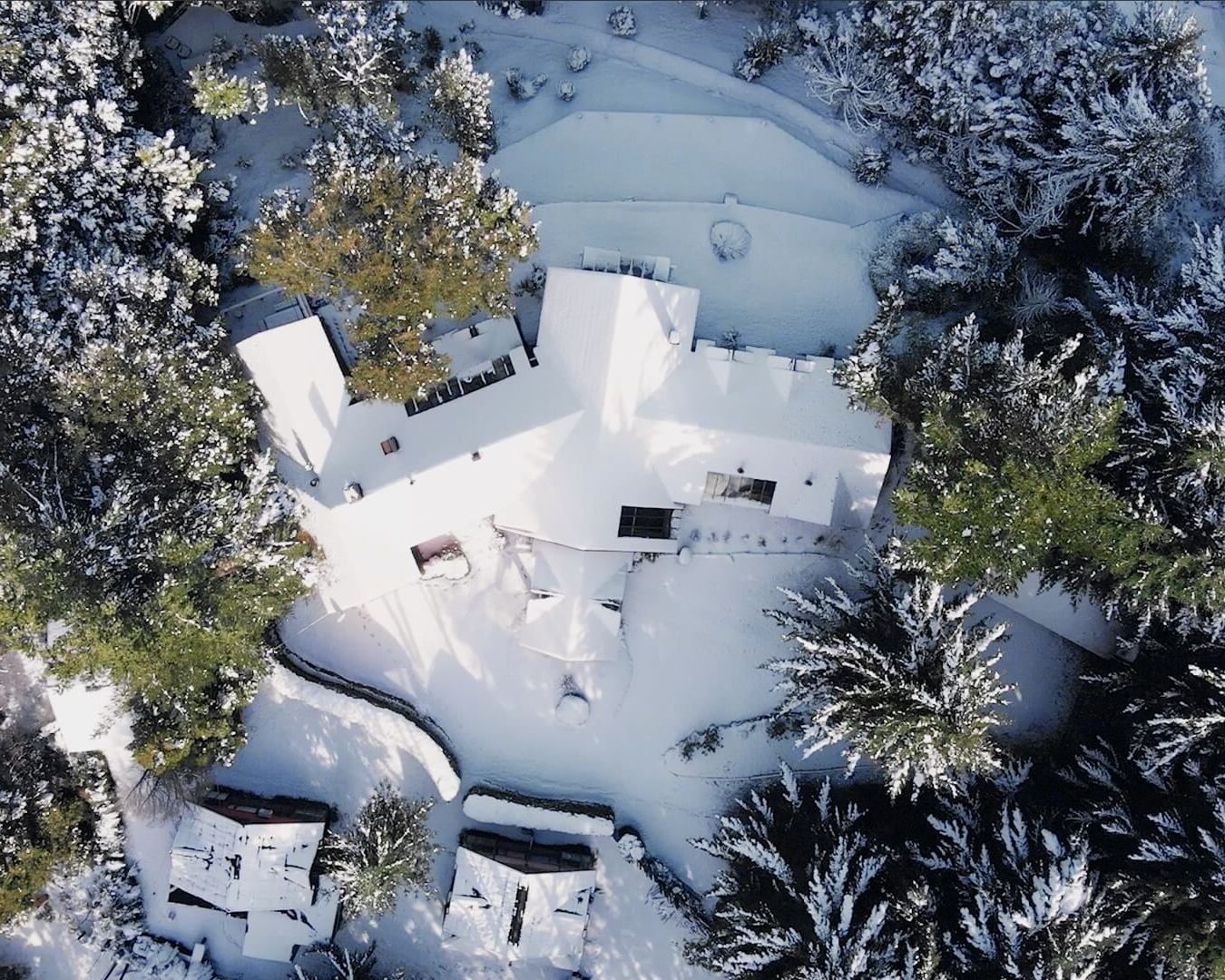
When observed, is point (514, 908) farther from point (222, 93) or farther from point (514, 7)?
point (514, 7)

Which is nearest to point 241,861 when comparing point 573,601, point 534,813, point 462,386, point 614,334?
point 534,813

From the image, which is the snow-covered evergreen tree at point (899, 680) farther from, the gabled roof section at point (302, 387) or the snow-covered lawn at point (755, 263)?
the gabled roof section at point (302, 387)

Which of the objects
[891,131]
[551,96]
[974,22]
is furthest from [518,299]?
[974,22]

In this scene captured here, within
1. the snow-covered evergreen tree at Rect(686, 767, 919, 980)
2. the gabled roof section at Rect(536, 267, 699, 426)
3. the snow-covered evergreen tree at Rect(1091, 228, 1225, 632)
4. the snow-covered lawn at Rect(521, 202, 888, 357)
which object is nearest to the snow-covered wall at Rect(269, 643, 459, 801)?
the snow-covered evergreen tree at Rect(686, 767, 919, 980)

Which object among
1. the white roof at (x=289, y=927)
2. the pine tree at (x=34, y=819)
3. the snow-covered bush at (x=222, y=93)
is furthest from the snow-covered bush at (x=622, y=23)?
the pine tree at (x=34, y=819)

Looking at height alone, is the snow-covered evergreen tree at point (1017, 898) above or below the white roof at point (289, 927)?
above

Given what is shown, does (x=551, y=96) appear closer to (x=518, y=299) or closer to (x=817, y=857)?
(x=518, y=299)
